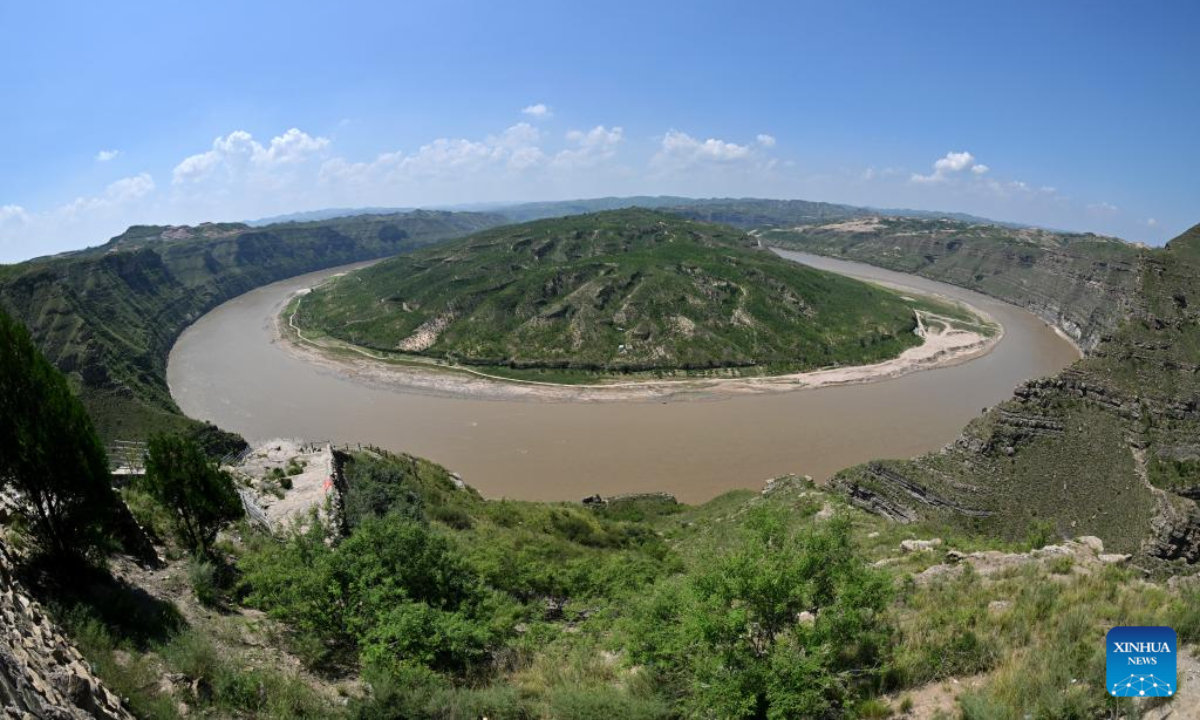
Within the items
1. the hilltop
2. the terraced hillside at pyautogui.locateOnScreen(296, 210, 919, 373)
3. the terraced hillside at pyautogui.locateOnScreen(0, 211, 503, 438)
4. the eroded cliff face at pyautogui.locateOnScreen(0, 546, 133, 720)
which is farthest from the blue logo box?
the terraced hillside at pyautogui.locateOnScreen(296, 210, 919, 373)

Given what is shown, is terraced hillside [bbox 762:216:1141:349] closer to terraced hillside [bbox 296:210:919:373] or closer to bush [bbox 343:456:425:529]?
terraced hillside [bbox 296:210:919:373]

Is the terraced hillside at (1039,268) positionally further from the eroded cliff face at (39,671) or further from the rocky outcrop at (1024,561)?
the eroded cliff face at (39,671)

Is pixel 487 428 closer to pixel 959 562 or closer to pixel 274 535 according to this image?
pixel 274 535

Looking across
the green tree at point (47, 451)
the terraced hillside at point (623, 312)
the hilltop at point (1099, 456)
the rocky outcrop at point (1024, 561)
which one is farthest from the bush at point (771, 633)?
the terraced hillside at point (623, 312)

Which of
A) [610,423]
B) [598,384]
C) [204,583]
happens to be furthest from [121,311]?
[204,583]

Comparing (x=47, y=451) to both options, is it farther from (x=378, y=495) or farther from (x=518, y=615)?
(x=378, y=495)
